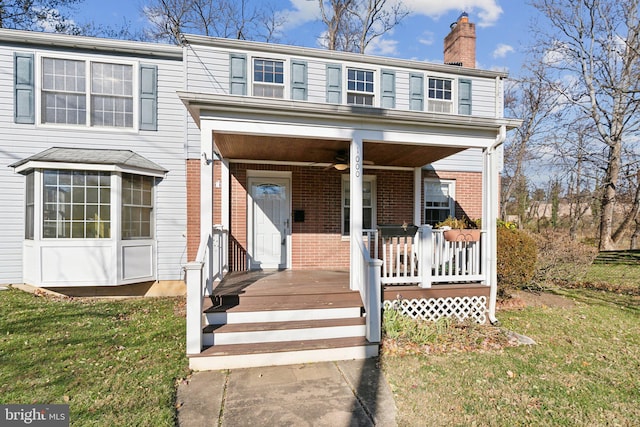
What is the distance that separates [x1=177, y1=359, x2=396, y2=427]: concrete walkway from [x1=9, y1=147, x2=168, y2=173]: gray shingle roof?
5.18m

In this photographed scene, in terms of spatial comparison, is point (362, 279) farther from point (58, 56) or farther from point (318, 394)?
point (58, 56)

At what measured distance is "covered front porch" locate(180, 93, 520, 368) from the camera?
14.5ft

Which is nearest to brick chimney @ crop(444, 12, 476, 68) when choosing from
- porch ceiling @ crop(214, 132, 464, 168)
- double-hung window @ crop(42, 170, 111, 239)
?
porch ceiling @ crop(214, 132, 464, 168)

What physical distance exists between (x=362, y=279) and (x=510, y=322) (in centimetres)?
295

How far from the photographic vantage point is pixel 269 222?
291 inches

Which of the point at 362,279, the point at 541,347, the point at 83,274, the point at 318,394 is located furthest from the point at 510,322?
the point at 83,274

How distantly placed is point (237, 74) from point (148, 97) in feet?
7.00

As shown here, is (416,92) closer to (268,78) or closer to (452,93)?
(452,93)

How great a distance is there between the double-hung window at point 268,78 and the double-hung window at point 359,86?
1.74 meters

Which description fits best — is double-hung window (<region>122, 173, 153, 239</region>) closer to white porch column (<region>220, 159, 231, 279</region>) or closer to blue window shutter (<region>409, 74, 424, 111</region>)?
white porch column (<region>220, 159, 231, 279</region>)

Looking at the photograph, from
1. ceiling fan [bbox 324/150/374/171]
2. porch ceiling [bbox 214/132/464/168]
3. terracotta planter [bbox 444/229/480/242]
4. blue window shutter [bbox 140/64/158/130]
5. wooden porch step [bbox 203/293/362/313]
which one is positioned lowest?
wooden porch step [bbox 203/293/362/313]

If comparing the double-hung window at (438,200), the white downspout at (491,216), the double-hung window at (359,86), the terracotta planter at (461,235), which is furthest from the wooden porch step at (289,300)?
the double-hung window at (359,86)

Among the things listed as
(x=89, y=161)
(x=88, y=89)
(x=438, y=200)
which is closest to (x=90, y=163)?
(x=89, y=161)

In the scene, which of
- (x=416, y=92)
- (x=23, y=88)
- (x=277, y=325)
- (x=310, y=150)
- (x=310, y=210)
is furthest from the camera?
(x=416, y=92)
